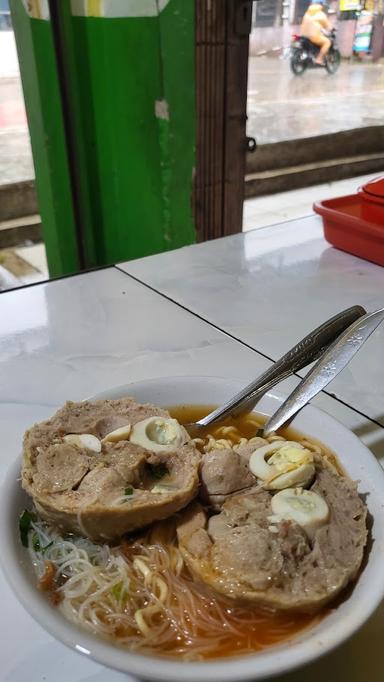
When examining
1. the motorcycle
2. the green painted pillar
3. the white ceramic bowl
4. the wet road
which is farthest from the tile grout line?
the motorcycle

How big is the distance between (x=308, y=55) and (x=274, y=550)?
8719 mm

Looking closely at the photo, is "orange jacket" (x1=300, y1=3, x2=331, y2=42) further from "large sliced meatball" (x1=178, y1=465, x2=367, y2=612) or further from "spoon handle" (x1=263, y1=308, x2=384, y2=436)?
"large sliced meatball" (x1=178, y1=465, x2=367, y2=612)

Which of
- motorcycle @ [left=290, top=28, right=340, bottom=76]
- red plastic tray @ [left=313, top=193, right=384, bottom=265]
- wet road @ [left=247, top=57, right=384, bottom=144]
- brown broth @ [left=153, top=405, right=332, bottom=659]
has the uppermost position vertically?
brown broth @ [left=153, top=405, right=332, bottom=659]

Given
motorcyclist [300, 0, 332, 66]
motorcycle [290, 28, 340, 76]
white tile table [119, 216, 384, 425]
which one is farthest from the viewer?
motorcycle [290, 28, 340, 76]

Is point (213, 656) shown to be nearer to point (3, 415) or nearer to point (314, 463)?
point (314, 463)

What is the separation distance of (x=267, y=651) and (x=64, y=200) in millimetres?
2302

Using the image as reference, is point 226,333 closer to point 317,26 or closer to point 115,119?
point 115,119

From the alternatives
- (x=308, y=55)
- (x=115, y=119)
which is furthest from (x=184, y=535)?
(x=308, y=55)

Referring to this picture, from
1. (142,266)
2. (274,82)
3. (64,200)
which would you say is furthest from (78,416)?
(274,82)

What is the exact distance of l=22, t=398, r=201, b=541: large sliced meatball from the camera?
63 cm

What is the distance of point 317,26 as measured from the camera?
722 cm

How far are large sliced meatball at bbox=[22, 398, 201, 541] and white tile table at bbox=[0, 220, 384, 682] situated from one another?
137 millimetres

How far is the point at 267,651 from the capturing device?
52 cm

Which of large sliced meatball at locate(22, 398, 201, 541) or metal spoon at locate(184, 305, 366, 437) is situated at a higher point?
large sliced meatball at locate(22, 398, 201, 541)
